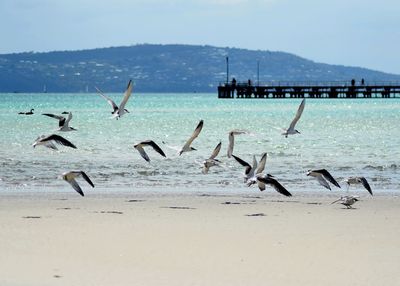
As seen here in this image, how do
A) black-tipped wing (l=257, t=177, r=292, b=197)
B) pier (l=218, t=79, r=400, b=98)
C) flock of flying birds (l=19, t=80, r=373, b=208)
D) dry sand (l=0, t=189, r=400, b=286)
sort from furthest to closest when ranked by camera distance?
pier (l=218, t=79, r=400, b=98) < flock of flying birds (l=19, t=80, r=373, b=208) < black-tipped wing (l=257, t=177, r=292, b=197) < dry sand (l=0, t=189, r=400, b=286)

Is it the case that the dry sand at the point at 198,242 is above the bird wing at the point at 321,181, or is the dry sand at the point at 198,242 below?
below

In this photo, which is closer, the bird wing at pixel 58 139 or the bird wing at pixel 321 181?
the bird wing at pixel 58 139

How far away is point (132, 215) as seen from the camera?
1612cm

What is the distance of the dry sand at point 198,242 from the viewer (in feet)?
35.5

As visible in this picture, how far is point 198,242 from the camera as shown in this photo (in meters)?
13.0

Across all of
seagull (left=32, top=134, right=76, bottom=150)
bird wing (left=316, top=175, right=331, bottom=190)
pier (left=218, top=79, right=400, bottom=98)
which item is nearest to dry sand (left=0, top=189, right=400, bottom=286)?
bird wing (left=316, top=175, right=331, bottom=190)

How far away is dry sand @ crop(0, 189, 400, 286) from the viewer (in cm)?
1081

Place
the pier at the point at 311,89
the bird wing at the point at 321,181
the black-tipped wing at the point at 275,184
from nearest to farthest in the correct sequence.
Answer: the black-tipped wing at the point at 275,184, the bird wing at the point at 321,181, the pier at the point at 311,89

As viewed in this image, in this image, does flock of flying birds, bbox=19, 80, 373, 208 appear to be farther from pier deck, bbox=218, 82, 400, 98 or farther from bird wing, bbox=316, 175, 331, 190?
pier deck, bbox=218, 82, 400, 98

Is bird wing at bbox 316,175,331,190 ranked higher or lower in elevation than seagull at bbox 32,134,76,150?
lower

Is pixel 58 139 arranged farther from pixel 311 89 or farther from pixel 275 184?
pixel 311 89

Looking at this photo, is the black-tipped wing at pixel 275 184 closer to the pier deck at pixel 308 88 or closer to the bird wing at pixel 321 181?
the bird wing at pixel 321 181

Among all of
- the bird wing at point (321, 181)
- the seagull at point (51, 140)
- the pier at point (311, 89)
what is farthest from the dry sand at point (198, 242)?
the pier at point (311, 89)

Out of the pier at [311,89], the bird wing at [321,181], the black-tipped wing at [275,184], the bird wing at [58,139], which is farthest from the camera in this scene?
the pier at [311,89]
